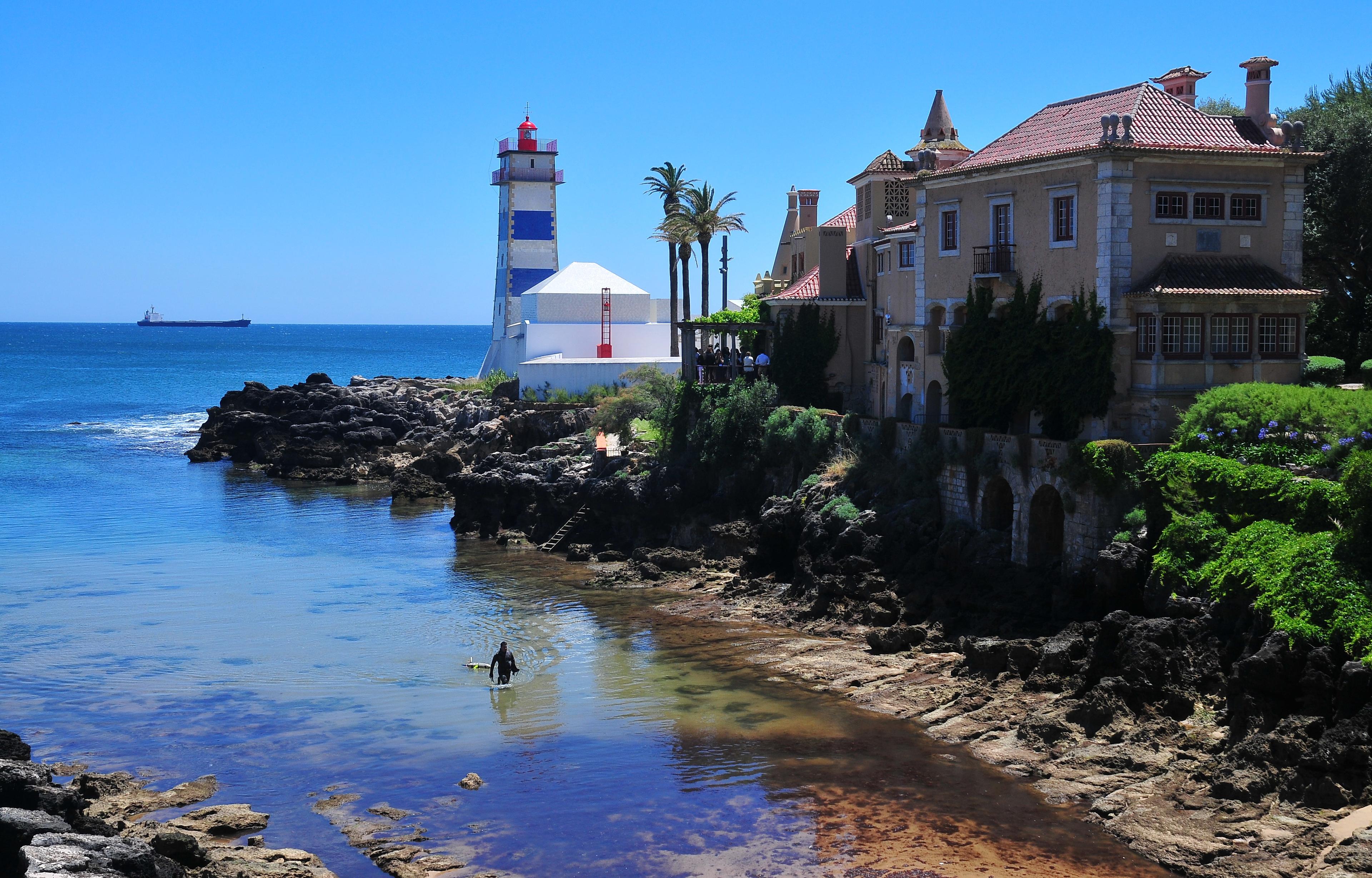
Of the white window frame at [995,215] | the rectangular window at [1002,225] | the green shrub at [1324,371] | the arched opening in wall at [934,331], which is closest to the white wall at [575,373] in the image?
the arched opening in wall at [934,331]

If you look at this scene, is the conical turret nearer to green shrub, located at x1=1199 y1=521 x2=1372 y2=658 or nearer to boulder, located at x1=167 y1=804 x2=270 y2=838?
green shrub, located at x1=1199 y1=521 x2=1372 y2=658

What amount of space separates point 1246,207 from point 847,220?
1954cm

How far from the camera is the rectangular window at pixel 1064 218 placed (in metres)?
32.4

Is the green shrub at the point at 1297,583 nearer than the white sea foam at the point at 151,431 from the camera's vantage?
Yes

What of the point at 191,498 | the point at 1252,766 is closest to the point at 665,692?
the point at 1252,766

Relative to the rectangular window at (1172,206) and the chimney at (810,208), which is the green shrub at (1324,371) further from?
the chimney at (810,208)

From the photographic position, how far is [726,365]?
151 feet

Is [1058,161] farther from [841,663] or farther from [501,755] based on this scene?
[501,755]

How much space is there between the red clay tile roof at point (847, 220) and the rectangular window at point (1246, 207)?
17908 millimetres

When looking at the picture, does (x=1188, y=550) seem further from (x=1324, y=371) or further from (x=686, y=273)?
(x=686, y=273)

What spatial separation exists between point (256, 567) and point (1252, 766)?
3330 cm

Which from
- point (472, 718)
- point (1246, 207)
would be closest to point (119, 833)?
point (472, 718)

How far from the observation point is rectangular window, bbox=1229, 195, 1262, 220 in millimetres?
32188

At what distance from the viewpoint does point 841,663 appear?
29797 millimetres
